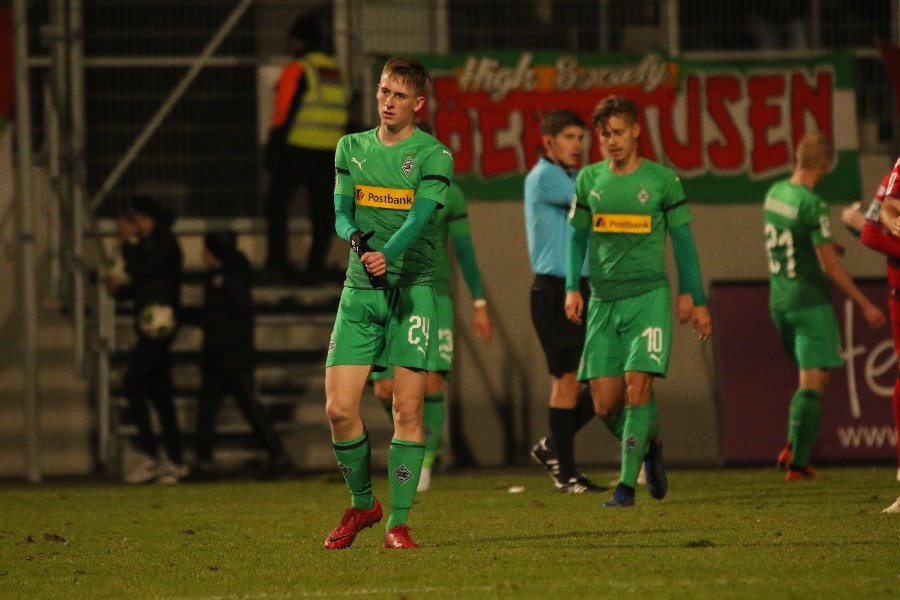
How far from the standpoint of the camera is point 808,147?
11461mm

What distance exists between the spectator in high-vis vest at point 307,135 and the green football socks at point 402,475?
6.90 metres

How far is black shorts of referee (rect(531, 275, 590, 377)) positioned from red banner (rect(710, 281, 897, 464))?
375 cm

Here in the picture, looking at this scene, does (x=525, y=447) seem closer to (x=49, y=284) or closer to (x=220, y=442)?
(x=220, y=442)

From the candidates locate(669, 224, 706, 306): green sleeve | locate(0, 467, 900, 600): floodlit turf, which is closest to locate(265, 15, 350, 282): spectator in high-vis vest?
locate(0, 467, 900, 600): floodlit turf

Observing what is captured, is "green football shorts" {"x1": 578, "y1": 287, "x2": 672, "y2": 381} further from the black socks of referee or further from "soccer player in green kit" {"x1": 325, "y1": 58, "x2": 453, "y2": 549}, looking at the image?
"soccer player in green kit" {"x1": 325, "y1": 58, "x2": 453, "y2": 549}

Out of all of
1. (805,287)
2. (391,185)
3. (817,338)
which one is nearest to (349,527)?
(391,185)

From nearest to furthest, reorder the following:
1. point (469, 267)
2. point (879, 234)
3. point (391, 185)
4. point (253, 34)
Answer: point (391, 185)
point (879, 234)
point (469, 267)
point (253, 34)

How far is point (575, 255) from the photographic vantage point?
932 centimetres

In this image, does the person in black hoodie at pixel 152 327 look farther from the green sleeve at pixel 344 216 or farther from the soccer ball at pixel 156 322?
the green sleeve at pixel 344 216

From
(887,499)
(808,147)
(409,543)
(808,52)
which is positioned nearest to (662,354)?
(887,499)

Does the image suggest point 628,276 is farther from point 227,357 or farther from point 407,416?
point 227,357

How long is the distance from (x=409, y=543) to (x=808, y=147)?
→ 5341 mm

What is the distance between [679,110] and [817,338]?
12.3ft

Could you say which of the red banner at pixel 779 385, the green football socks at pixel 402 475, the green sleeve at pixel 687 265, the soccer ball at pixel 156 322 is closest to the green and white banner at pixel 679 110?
the red banner at pixel 779 385
